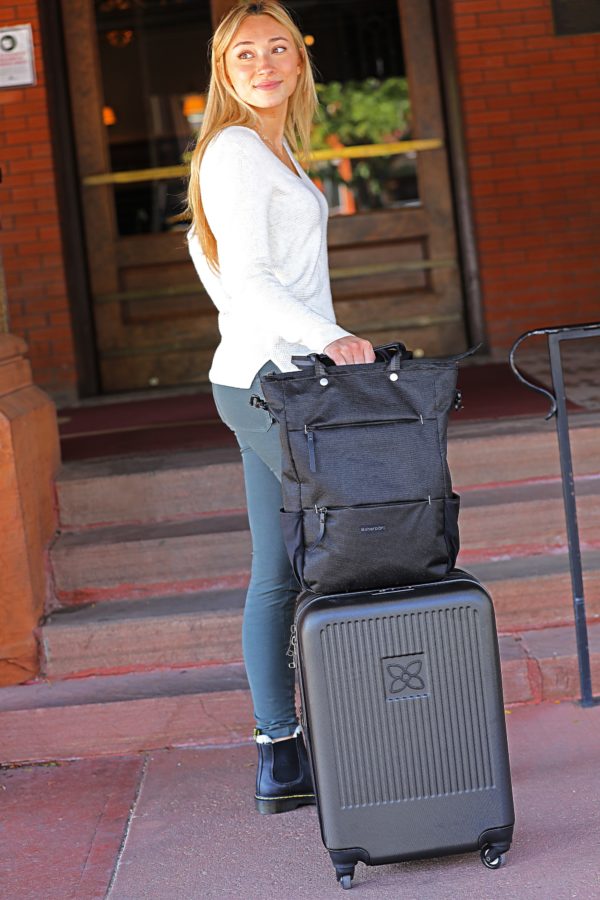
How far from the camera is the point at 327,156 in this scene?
6.84 meters

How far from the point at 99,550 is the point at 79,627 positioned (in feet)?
1.19

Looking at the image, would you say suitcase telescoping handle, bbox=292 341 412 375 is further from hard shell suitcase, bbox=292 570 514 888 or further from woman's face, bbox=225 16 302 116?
woman's face, bbox=225 16 302 116

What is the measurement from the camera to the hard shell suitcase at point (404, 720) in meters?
2.47

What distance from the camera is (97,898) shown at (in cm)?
257

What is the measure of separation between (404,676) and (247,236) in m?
1.02

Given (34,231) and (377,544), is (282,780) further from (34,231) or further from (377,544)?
(34,231)

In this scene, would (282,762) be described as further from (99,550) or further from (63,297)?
(63,297)

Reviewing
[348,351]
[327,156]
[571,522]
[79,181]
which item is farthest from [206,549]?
[327,156]

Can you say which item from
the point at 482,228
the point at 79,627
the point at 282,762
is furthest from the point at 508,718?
the point at 482,228

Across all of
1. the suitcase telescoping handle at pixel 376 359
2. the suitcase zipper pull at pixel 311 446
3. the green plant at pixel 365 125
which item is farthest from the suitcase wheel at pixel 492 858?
the green plant at pixel 365 125

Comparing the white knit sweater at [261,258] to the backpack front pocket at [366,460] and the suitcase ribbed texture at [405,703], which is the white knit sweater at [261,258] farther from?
the suitcase ribbed texture at [405,703]

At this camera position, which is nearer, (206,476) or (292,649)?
(292,649)

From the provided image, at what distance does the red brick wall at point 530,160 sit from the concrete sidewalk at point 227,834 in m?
3.71

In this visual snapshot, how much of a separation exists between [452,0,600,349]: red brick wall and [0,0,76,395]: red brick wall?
7.81 ft
